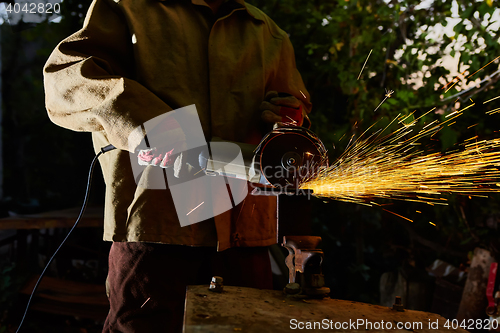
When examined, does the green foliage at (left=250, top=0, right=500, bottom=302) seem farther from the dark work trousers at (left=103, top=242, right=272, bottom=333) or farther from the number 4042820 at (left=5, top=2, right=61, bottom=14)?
the number 4042820 at (left=5, top=2, right=61, bottom=14)

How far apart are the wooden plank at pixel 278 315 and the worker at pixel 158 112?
1.25 ft

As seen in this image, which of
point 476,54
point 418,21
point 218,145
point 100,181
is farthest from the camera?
point 100,181

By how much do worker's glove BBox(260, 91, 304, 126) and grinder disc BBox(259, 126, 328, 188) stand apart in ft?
1.03

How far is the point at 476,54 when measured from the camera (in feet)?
8.13

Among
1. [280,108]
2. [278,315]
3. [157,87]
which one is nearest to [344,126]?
[280,108]

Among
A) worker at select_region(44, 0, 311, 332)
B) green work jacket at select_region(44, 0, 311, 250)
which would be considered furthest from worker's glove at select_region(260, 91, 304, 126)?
green work jacket at select_region(44, 0, 311, 250)

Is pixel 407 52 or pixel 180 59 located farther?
pixel 407 52

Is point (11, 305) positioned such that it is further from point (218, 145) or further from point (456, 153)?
point (456, 153)

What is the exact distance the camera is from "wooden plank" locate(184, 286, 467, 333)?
928mm

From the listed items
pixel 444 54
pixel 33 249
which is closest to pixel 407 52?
pixel 444 54

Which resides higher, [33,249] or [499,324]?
[33,249]

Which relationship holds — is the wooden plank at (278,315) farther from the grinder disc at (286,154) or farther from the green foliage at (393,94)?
the green foliage at (393,94)

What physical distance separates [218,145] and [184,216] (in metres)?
0.40

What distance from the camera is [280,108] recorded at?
1582mm
